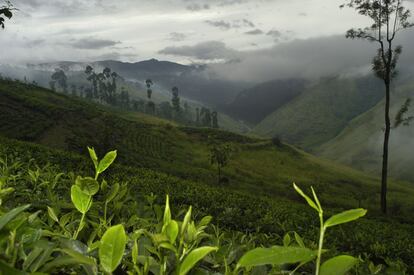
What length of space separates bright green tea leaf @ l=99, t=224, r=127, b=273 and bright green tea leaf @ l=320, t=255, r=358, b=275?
1.43ft

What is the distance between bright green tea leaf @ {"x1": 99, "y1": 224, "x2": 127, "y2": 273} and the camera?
864mm

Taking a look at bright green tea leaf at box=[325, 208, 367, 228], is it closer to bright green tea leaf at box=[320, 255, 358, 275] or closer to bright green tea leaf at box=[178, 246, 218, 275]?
bright green tea leaf at box=[320, 255, 358, 275]

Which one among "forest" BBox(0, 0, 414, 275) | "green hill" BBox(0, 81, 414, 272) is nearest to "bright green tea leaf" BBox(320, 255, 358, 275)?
"forest" BBox(0, 0, 414, 275)

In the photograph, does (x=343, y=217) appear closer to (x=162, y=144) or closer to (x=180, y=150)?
(x=162, y=144)

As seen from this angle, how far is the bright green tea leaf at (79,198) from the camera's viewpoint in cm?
113

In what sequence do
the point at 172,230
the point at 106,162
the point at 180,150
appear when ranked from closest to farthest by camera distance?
the point at 172,230 < the point at 106,162 < the point at 180,150

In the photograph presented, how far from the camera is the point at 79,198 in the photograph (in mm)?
1145

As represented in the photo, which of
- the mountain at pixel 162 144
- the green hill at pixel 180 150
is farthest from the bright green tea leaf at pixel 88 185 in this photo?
the mountain at pixel 162 144

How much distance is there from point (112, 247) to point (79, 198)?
0.32m

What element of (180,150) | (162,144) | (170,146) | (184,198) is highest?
(184,198)

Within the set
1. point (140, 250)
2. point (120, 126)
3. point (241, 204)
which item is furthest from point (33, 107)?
point (140, 250)

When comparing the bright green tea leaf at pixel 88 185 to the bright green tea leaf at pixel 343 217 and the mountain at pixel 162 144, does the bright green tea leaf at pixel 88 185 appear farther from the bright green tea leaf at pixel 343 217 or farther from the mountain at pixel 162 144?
the mountain at pixel 162 144

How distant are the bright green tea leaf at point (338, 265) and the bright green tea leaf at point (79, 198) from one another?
0.64 m

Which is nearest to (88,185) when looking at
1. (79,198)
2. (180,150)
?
(79,198)
